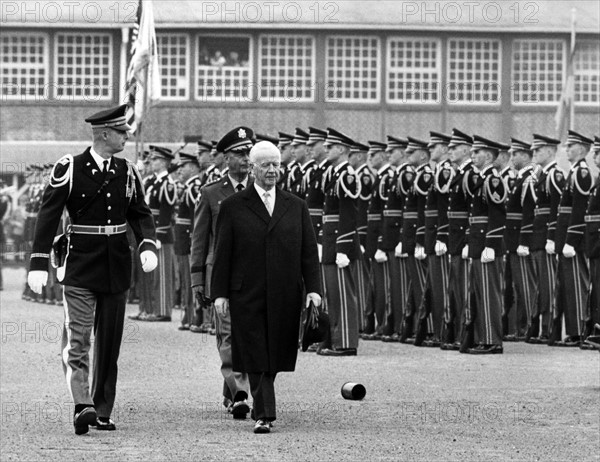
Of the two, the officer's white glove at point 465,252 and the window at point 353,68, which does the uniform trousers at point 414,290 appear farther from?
the window at point 353,68

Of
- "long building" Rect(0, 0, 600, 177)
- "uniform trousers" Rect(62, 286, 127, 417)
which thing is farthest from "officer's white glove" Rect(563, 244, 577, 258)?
"long building" Rect(0, 0, 600, 177)

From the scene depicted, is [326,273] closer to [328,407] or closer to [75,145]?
[328,407]

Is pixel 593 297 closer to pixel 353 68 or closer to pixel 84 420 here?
pixel 84 420

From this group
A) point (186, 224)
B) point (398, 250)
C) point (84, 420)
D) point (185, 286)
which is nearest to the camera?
point (84, 420)

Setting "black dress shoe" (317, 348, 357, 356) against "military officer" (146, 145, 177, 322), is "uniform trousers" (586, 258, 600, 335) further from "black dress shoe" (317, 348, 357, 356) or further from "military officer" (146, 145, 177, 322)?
"military officer" (146, 145, 177, 322)

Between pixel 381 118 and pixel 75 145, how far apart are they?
25.2ft

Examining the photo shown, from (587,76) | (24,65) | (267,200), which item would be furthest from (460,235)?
(24,65)

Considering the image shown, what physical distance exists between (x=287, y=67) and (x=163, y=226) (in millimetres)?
23343

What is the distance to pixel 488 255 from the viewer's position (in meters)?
17.6

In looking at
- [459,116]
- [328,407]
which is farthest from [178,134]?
[328,407]

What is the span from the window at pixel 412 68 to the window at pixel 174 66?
5188 mm

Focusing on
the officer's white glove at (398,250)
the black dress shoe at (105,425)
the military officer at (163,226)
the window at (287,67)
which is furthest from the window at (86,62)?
the black dress shoe at (105,425)

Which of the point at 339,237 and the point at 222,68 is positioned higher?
the point at 222,68

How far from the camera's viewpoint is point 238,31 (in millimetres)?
45906
